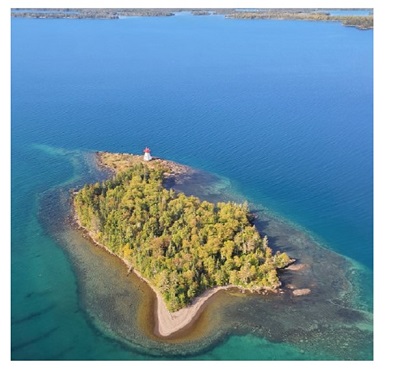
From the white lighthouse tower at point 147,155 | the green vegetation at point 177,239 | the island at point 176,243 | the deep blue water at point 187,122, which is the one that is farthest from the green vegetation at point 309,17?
the green vegetation at point 177,239

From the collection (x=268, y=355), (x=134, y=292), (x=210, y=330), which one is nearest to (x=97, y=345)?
(x=134, y=292)

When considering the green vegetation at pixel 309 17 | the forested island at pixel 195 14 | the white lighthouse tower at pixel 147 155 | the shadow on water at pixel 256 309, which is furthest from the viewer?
the forested island at pixel 195 14

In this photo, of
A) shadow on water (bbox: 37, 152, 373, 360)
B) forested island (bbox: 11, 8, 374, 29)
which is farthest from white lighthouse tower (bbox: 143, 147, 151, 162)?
forested island (bbox: 11, 8, 374, 29)

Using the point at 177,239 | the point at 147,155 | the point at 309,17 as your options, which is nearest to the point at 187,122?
the point at 147,155

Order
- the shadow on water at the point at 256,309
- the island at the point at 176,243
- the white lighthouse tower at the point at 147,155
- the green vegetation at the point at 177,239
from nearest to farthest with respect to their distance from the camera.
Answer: the shadow on water at the point at 256,309
the island at the point at 176,243
the green vegetation at the point at 177,239
the white lighthouse tower at the point at 147,155

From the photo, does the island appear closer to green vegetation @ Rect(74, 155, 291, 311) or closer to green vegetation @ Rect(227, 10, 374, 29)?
green vegetation @ Rect(74, 155, 291, 311)

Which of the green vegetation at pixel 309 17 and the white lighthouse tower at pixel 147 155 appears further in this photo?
the green vegetation at pixel 309 17

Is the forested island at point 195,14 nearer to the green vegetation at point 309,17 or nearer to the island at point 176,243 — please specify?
the green vegetation at point 309,17
